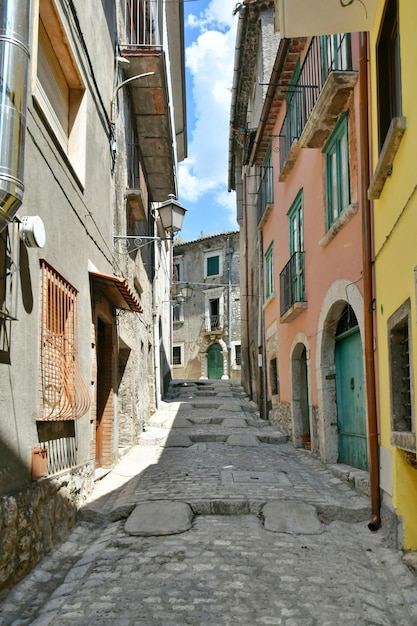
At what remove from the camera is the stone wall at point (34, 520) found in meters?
4.11

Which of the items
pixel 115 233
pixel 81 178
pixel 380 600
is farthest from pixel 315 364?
pixel 380 600

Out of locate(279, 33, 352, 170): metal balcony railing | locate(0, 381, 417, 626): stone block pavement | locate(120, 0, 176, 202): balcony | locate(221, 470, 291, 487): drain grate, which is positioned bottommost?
locate(0, 381, 417, 626): stone block pavement

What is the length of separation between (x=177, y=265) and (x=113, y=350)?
2752 centimetres

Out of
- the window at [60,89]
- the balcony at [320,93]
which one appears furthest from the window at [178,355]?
the window at [60,89]

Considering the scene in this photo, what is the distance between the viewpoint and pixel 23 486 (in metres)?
4.52

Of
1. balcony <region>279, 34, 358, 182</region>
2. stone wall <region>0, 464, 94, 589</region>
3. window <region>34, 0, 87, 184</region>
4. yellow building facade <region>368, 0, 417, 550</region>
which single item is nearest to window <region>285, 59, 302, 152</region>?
balcony <region>279, 34, 358, 182</region>

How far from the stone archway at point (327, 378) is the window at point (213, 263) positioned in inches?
995

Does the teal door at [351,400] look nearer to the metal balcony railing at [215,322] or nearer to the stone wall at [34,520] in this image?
the stone wall at [34,520]

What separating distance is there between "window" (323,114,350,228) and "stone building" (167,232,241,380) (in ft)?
80.0

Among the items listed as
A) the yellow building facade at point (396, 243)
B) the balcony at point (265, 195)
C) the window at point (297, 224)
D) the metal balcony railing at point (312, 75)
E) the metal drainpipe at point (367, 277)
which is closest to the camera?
the yellow building facade at point (396, 243)

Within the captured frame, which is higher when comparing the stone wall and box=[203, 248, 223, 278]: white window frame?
box=[203, 248, 223, 278]: white window frame

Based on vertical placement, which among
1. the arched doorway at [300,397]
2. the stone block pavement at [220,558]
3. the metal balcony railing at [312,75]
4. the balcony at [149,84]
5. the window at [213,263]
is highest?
the window at [213,263]

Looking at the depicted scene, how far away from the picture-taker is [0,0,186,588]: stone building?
4152mm

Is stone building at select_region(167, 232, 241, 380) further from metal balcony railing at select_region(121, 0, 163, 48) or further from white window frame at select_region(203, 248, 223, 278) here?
metal balcony railing at select_region(121, 0, 163, 48)
